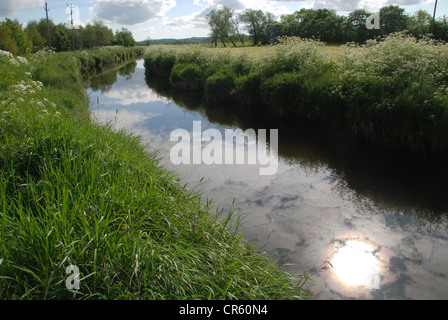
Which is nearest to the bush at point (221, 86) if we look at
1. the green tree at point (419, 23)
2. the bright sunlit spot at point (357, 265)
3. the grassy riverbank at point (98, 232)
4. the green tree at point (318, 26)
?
the grassy riverbank at point (98, 232)

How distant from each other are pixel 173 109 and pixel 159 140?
605 cm

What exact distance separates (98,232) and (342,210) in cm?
477

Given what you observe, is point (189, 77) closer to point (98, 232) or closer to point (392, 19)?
point (98, 232)

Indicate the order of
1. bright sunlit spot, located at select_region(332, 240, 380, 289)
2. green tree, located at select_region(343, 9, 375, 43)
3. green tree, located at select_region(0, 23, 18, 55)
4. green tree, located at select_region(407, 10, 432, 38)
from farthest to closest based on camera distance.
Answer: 1. green tree, located at select_region(343, 9, 375, 43)
2. green tree, located at select_region(407, 10, 432, 38)
3. green tree, located at select_region(0, 23, 18, 55)
4. bright sunlit spot, located at select_region(332, 240, 380, 289)

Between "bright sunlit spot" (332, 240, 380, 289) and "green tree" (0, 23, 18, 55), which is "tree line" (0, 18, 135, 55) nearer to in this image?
"green tree" (0, 23, 18, 55)

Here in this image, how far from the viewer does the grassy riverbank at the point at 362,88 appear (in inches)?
340

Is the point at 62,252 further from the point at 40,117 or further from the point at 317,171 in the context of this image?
the point at 317,171

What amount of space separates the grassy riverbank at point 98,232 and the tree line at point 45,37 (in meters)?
22.1

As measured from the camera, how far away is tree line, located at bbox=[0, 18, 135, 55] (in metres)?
24.8

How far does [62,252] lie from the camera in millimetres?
2473

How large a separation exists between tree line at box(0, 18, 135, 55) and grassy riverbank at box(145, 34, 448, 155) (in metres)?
16.0

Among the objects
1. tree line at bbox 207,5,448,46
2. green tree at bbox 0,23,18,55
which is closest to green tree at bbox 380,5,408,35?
tree line at bbox 207,5,448,46

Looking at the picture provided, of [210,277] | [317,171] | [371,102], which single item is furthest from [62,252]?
[371,102]

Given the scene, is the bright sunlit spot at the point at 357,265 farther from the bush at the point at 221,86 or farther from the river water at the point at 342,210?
the bush at the point at 221,86
